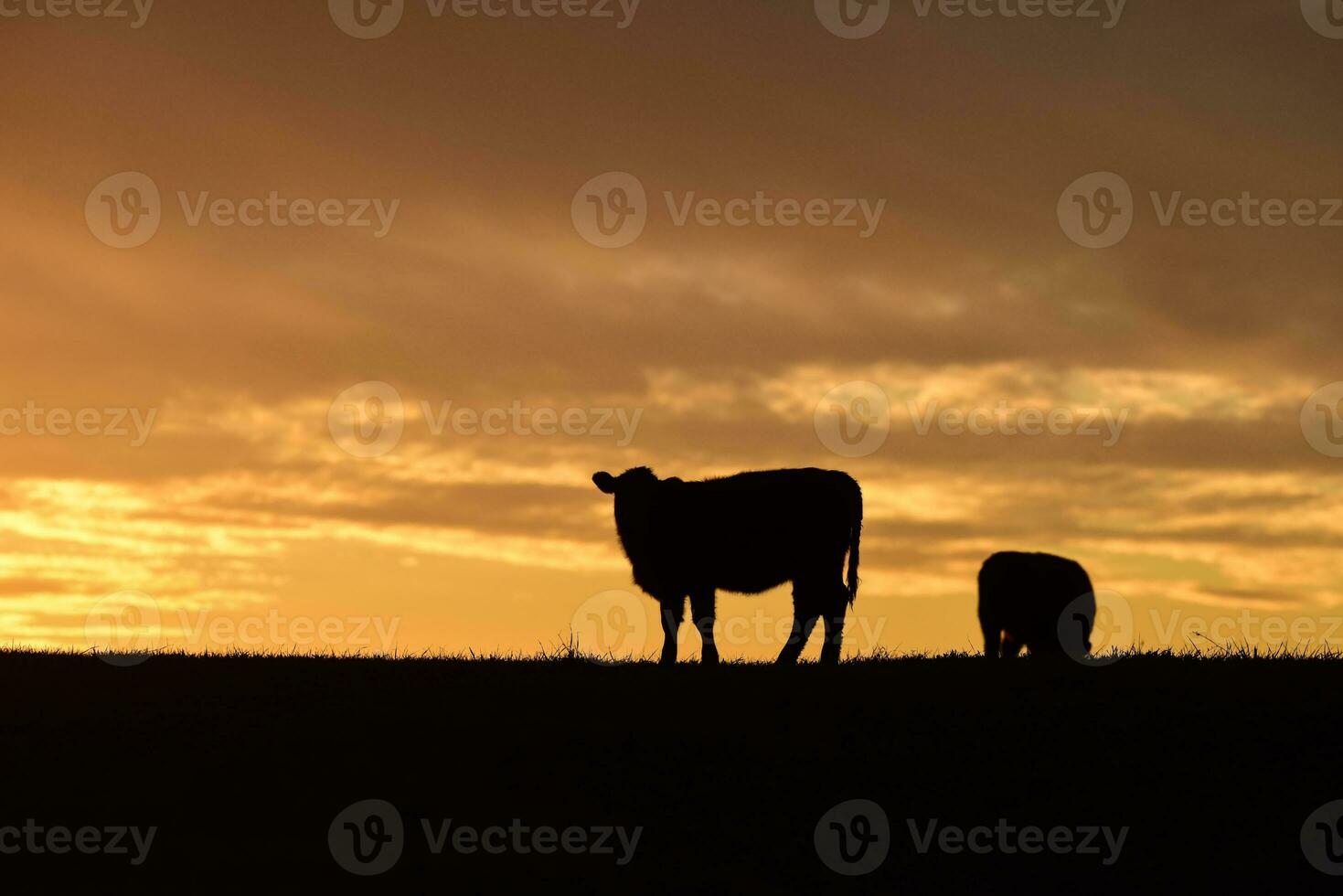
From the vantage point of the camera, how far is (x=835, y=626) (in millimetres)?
18266

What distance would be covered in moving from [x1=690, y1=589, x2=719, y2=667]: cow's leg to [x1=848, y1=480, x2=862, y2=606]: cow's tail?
1.83 m

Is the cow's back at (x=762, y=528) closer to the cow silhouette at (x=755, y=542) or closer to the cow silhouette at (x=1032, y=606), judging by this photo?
the cow silhouette at (x=755, y=542)

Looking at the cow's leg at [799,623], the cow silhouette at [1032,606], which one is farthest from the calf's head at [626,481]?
the cow silhouette at [1032,606]

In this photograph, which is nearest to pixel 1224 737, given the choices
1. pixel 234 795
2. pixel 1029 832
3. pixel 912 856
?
pixel 1029 832

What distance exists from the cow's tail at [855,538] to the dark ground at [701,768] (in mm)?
3587

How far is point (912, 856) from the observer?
11.1 meters

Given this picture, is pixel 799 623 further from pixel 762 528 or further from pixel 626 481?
pixel 626 481

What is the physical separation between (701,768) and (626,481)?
8.10 metres

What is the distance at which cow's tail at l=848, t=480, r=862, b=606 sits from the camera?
19.0 meters

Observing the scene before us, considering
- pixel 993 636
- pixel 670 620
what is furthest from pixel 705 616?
pixel 993 636

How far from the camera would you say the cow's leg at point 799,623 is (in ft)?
58.5

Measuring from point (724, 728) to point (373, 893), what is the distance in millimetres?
3816

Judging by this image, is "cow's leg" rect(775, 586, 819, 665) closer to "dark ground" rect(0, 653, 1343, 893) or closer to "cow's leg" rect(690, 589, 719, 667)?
"cow's leg" rect(690, 589, 719, 667)

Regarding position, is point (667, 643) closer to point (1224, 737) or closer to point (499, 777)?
point (499, 777)
